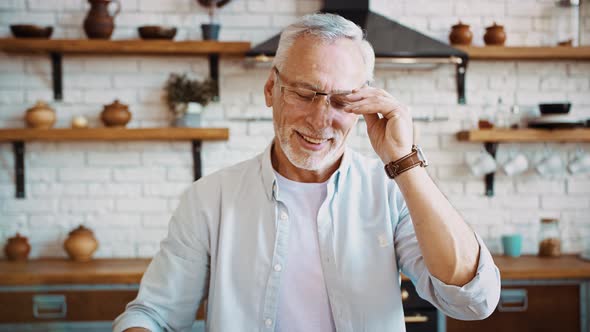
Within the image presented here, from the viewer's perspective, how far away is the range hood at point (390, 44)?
342cm

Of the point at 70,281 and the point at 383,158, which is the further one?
the point at 70,281

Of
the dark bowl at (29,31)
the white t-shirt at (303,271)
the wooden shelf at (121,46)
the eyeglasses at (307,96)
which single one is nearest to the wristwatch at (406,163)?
the eyeglasses at (307,96)

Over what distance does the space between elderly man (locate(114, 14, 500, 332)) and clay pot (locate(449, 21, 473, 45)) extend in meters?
2.15

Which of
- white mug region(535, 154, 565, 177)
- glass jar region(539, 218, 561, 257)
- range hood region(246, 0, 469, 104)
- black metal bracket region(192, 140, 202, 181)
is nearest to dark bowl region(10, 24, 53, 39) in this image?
black metal bracket region(192, 140, 202, 181)

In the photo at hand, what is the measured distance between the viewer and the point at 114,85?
3834mm

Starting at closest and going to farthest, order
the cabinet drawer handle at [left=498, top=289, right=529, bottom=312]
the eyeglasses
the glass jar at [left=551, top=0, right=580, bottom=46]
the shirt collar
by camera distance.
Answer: the eyeglasses < the shirt collar < the cabinet drawer handle at [left=498, top=289, right=529, bottom=312] < the glass jar at [left=551, top=0, right=580, bottom=46]

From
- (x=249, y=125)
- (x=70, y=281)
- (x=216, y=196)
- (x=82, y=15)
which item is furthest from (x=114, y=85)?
(x=216, y=196)

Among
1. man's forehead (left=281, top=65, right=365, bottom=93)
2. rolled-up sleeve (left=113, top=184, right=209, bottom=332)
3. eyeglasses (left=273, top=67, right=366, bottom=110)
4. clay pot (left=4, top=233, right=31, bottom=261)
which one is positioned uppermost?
man's forehead (left=281, top=65, right=365, bottom=93)

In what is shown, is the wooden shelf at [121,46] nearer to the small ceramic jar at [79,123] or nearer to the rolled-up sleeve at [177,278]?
the small ceramic jar at [79,123]

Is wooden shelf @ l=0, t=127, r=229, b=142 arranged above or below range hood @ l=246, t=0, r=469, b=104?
below

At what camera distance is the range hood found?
342cm

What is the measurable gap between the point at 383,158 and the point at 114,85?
2.49m

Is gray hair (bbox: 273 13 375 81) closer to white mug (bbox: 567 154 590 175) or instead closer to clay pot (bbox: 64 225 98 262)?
clay pot (bbox: 64 225 98 262)

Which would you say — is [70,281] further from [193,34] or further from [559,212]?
[559,212]
